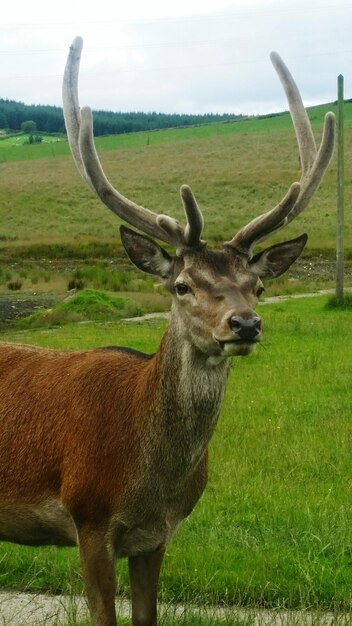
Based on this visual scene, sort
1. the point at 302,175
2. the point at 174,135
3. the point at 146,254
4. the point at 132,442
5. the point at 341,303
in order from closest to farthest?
1. the point at 132,442
2. the point at 146,254
3. the point at 302,175
4. the point at 341,303
5. the point at 174,135

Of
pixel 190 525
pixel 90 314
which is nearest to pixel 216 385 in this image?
pixel 190 525

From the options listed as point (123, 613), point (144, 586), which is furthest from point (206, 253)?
point (123, 613)

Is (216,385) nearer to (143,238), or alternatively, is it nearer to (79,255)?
(143,238)

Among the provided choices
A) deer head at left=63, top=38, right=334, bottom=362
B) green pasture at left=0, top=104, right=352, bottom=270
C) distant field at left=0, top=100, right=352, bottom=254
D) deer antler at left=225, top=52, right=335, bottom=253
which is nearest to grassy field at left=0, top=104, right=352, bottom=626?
green pasture at left=0, top=104, right=352, bottom=270

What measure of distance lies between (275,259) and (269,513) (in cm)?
335

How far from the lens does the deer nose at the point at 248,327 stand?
14.7 ft

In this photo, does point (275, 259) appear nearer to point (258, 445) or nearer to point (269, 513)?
point (269, 513)

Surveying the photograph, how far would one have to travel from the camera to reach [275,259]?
5.39 meters

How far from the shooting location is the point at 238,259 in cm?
512

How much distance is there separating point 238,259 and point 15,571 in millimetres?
3142

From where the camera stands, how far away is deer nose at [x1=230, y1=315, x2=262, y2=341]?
14.7ft

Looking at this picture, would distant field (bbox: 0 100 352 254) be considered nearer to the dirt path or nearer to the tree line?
the tree line

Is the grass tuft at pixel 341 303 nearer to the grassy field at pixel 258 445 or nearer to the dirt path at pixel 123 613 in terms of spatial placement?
the grassy field at pixel 258 445

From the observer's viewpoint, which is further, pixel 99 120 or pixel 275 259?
pixel 99 120
